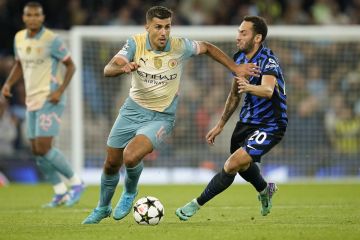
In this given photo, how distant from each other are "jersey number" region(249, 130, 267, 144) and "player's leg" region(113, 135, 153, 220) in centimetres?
108

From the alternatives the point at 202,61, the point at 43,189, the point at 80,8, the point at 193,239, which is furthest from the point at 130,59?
the point at 80,8

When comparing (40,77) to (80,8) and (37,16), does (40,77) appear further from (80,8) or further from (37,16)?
(80,8)

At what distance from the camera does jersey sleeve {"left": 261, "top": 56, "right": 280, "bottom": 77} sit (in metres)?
8.80

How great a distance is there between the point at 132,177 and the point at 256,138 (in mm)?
1311

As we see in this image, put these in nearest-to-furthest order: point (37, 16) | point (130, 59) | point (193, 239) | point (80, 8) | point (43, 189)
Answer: point (193, 239)
point (130, 59)
point (37, 16)
point (43, 189)
point (80, 8)

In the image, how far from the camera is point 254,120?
29.8 feet

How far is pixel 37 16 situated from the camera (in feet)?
38.7

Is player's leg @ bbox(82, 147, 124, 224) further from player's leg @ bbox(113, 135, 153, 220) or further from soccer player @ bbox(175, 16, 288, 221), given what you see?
soccer player @ bbox(175, 16, 288, 221)

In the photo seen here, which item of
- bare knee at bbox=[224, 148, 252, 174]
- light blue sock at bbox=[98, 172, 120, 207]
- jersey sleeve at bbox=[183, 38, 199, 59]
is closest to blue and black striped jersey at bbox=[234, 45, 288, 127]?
bare knee at bbox=[224, 148, 252, 174]

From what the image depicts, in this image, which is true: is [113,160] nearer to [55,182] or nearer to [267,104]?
[267,104]

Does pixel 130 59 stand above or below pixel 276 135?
above

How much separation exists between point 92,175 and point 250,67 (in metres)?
7.86

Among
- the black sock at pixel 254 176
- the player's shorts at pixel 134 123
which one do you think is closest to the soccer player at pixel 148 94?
the player's shorts at pixel 134 123

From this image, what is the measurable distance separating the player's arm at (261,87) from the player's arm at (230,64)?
0.27ft
